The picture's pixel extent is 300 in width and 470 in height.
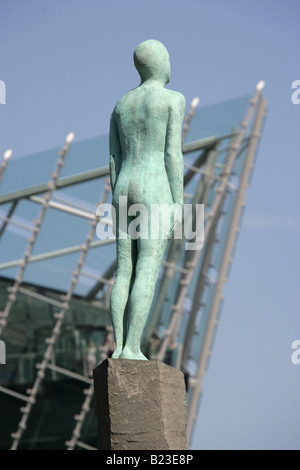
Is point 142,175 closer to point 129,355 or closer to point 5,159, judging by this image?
point 129,355

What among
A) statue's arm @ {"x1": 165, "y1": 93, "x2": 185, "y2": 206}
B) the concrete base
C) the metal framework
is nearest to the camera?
the concrete base

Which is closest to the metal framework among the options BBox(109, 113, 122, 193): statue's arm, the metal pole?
Result: the metal pole

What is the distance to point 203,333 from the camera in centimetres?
2538

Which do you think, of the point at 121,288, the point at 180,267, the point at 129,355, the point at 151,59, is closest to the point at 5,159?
the point at 180,267

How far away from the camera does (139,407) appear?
9.48m

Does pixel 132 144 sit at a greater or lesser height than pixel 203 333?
lesser

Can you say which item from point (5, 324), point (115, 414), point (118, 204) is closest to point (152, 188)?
point (118, 204)

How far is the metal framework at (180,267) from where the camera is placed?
955 inches

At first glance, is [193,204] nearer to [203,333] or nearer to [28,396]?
[203,333]

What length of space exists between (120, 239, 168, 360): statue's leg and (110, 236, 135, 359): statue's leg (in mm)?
103

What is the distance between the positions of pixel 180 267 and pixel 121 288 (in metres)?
15.0

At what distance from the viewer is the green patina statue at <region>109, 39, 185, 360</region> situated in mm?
10039

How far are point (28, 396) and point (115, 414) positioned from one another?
14984 mm

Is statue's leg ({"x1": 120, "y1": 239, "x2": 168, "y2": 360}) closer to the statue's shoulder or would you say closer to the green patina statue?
the green patina statue
